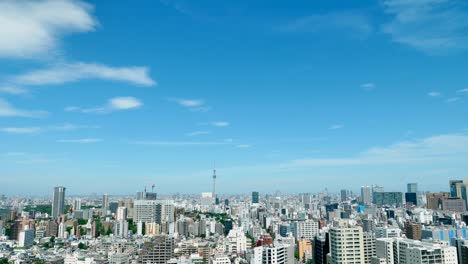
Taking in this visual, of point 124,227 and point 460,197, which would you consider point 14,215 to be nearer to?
point 124,227

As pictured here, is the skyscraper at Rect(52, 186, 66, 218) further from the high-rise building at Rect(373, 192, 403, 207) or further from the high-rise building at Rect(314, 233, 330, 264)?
the high-rise building at Rect(373, 192, 403, 207)

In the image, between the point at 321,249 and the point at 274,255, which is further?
the point at 321,249

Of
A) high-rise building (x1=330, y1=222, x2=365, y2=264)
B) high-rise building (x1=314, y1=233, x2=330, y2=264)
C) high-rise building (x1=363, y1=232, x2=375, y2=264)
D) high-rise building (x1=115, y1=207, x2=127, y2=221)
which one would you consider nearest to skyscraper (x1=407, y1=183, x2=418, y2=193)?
high-rise building (x1=115, y1=207, x2=127, y2=221)

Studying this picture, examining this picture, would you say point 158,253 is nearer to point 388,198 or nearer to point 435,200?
point 435,200

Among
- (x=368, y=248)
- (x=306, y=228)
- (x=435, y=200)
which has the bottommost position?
(x=306, y=228)

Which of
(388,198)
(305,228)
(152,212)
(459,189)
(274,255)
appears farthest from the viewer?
(388,198)

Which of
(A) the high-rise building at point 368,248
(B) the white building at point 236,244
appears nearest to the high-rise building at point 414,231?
(B) the white building at point 236,244

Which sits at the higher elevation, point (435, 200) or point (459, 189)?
point (459, 189)

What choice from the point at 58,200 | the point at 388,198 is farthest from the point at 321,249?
the point at 388,198
